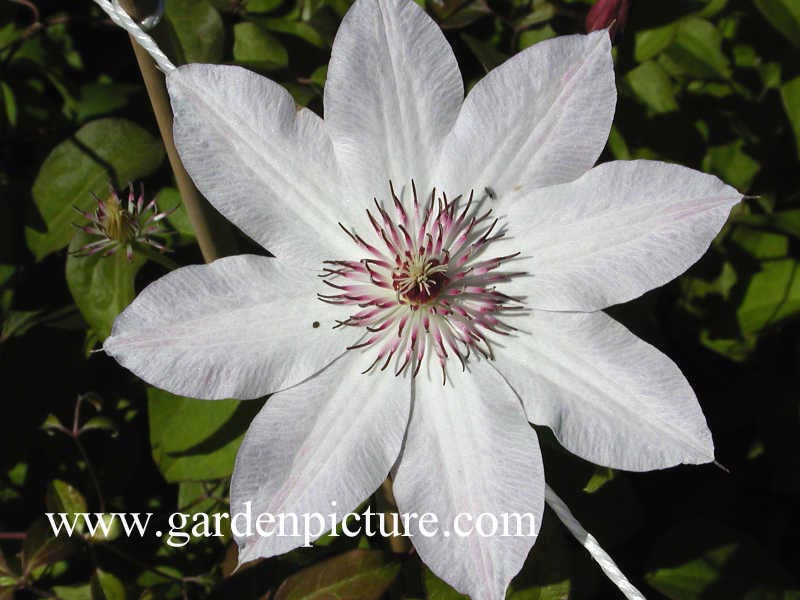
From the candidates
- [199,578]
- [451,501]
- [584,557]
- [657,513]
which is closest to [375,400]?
[451,501]

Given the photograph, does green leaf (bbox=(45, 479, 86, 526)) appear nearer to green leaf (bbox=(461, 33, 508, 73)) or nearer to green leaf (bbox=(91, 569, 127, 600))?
green leaf (bbox=(91, 569, 127, 600))

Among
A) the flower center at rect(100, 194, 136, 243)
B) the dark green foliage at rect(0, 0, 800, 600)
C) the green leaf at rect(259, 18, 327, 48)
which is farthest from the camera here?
the green leaf at rect(259, 18, 327, 48)

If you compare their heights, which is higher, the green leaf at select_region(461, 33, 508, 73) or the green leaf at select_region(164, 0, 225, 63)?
the green leaf at select_region(164, 0, 225, 63)

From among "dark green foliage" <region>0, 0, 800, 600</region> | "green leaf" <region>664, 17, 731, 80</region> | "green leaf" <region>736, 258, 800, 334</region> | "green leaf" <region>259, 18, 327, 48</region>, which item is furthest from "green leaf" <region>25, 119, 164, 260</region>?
"green leaf" <region>736, 258, 800, 334</region>

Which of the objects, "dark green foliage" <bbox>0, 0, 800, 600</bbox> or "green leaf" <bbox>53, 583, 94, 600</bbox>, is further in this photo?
"green leaf" <bbox>53, 583, 94, 600</bbox>

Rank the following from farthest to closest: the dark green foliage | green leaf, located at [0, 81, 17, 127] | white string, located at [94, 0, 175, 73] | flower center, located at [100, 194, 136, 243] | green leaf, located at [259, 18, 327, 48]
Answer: green leaf, located at [0, 81, 17, 127] → green leaf, located at [259, 18, 327, 48] → the dark green foliage → flower center, located at [100, 194, 136, 243] → white string, located at [94, 0, 175, 73]

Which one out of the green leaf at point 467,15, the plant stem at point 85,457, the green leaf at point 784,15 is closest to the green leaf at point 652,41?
the green leaf at point 784,15

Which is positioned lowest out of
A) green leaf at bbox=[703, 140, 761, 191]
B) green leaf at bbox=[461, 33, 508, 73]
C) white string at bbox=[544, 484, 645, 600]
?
white string at bbox=[544, 484, 645, 600]
